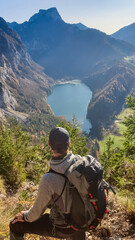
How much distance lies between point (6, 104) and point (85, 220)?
205644 mm

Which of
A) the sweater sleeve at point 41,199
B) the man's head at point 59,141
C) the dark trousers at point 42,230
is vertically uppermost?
the man's head at point 59,141

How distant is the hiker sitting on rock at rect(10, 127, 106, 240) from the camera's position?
2.31 meters

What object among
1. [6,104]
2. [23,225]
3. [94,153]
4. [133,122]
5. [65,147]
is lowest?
[23,225]

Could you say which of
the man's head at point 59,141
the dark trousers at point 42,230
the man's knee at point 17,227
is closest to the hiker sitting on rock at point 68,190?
the man's head at point 59,141

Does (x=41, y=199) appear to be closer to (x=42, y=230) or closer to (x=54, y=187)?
(x=54, y=187)

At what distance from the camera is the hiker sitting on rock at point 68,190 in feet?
7.57

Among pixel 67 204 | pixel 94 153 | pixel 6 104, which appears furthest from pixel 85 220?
pixel 6 104

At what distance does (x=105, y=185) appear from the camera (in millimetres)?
2590

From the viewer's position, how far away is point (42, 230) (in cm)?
288

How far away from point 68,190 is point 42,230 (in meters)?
1.16

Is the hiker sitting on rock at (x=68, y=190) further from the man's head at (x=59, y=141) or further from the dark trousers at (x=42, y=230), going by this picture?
the dark trousers at (x=42, y=230)

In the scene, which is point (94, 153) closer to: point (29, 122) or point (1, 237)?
point (29, 122)

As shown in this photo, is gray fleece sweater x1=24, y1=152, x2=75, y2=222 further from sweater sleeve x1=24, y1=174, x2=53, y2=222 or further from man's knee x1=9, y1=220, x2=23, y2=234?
man's knee x1=9, y1=220, x2=23, y2=234

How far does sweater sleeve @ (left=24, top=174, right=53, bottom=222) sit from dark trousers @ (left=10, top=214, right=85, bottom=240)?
235 mm
